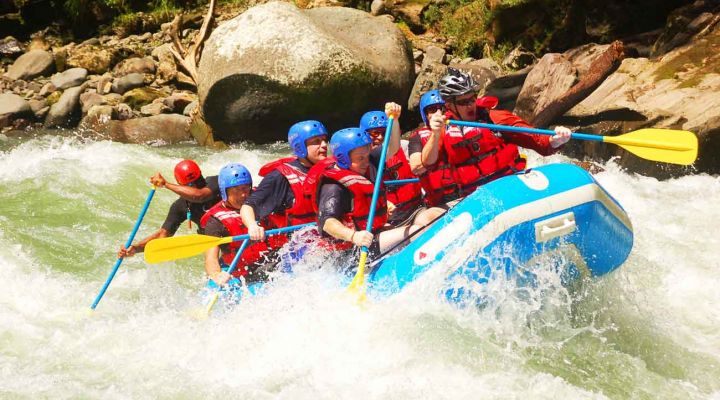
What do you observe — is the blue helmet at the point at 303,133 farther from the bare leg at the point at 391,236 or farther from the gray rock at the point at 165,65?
the gray rock at the point at 165,65

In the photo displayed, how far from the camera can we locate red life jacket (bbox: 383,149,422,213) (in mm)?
5059

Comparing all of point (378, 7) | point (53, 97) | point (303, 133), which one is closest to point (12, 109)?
point (53, 97)

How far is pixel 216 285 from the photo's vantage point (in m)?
4.86

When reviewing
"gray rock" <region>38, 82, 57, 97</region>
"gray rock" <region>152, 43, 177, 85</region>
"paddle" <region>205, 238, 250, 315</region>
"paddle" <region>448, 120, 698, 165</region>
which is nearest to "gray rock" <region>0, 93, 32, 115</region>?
"gray rock" <region>38, 82, 57, 97</region>

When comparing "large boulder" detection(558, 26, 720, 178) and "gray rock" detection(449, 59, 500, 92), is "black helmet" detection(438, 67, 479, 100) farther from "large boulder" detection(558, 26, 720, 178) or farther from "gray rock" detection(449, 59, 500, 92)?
"gray rock" detection(449, 59, 500, 92)

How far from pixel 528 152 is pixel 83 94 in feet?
26.2

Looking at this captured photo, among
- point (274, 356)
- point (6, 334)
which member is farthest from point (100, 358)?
point (274, 356)

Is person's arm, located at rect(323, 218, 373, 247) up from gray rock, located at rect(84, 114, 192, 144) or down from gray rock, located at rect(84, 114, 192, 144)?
up

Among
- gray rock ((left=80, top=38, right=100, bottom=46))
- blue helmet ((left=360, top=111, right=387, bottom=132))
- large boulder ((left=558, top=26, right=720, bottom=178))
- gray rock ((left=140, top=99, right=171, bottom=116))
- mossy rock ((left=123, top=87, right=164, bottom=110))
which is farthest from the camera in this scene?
gray rock ((left=80, top=38, right=100, bottom=46))

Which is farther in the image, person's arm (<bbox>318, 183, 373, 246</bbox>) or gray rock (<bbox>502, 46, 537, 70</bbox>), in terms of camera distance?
gray rock (<bbox>502, 46, 537, 70</bbox>)

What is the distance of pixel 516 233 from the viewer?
3.88m

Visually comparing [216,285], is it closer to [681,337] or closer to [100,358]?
[100,358]

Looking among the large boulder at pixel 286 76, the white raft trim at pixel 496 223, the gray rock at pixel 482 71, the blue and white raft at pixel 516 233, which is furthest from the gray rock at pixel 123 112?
the white raft trim at pixel 496 223

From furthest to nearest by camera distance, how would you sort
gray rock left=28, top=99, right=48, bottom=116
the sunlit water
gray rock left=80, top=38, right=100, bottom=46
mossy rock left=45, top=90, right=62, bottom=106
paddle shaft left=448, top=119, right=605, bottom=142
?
gray rock left=80, top=38, right=100, bottom=46
mossy rock left=45, top=90, right=62, bottom=106
gray rock left=28, top=99, right=48, bottom=116
paddle shaft left=448, top=119, right=605, bottom=142
the sunlit water
